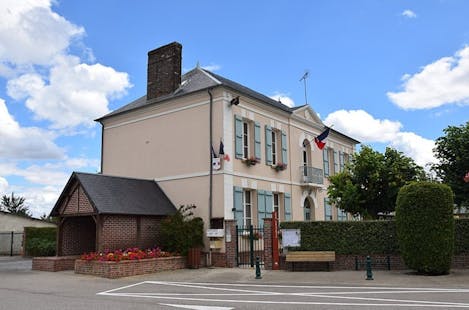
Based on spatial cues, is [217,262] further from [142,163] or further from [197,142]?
[142,163]

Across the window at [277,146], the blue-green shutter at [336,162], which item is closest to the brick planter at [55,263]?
the window at [277,146]

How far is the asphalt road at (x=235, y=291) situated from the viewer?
31.4ft

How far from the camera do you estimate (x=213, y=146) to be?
1961 cm

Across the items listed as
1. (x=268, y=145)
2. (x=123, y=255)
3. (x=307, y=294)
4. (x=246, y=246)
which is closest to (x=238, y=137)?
(x=268, y=145)

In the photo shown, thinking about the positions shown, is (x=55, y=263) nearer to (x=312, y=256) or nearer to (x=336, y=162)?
(x=312, y=256)

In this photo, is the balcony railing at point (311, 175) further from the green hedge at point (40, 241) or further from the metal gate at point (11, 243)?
the metal gate at point (11, 243)

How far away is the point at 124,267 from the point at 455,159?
15.8m

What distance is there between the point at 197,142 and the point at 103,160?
21.6 ft

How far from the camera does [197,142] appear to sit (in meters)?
20.2

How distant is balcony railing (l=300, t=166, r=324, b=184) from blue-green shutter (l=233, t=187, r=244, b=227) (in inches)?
223

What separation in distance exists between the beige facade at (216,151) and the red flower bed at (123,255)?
288cm

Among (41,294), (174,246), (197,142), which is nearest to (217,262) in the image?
(174,246)

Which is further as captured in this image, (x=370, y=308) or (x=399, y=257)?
(x=399, y=257)

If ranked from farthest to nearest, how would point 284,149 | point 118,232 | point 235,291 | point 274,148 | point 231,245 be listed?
point 284,149 → point 274,148 → point 231,245 → point 118,232 → point 235,291
